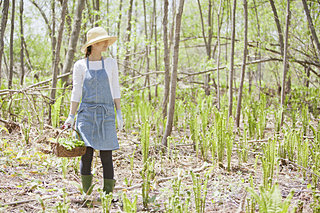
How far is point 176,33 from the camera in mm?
3660

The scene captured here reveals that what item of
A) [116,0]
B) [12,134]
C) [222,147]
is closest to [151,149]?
[222,147]

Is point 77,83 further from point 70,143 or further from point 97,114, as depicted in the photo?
point 70,143

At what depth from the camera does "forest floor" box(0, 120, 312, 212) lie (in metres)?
2.41

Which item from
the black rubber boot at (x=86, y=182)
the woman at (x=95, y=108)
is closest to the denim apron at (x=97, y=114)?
the woman at (x=95, y=108)

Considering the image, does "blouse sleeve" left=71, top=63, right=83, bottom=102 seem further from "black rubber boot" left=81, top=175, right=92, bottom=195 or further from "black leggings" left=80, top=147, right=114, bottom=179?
"black rubber boot" left=81, top=175, right=92, bottom=195

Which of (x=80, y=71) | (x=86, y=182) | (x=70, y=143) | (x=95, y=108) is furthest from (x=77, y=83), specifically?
(x=86, y=182)

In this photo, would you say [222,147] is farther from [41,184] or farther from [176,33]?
[41,184]

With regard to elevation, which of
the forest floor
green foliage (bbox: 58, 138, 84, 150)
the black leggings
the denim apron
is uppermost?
the denim apron

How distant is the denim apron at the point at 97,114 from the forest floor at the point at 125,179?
41 cm

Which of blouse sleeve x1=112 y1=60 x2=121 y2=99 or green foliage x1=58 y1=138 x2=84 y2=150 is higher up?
blouse sleeve x1=112 y1=60 x2=121 y2=99

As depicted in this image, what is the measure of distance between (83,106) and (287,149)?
214 cm

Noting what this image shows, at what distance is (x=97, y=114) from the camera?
2.61 meters

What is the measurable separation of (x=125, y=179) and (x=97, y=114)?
0.65 metres

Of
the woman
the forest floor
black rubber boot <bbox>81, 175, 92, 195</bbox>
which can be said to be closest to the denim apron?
the woman
